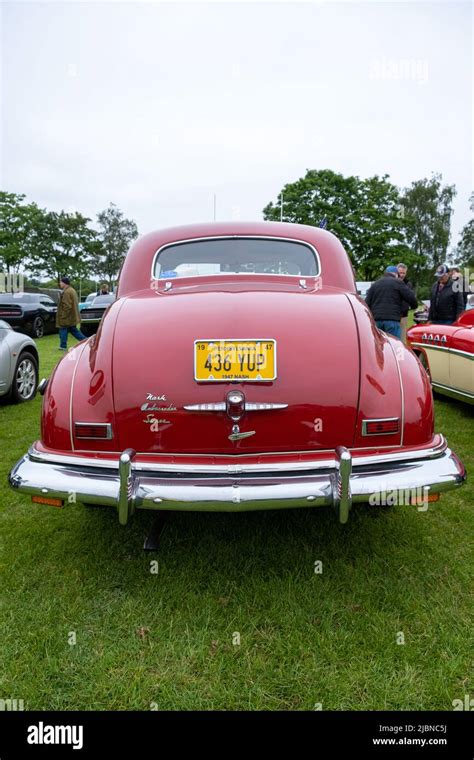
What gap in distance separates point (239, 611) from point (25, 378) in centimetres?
495

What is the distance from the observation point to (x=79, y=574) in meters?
2.48

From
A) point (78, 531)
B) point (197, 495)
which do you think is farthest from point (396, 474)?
point (78, 531)

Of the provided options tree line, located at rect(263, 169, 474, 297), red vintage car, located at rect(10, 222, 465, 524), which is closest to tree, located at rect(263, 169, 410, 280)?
tree line, located at rect(263, 169, 474, 297)

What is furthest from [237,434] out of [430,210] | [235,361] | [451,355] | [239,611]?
[430,210]

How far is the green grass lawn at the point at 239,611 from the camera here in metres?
1.79

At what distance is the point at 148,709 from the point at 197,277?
2104mm

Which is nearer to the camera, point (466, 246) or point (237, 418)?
point (237, 418)

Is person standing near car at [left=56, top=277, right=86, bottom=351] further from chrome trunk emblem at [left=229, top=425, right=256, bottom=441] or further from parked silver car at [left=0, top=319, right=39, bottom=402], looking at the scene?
chrome trunk emblem at [left=229, top=425, right=256, bottom=441]

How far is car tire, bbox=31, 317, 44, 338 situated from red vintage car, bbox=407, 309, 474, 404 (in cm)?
1263

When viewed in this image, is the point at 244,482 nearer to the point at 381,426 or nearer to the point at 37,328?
the point at 381,426

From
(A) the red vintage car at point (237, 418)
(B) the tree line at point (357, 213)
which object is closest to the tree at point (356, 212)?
(B) the tree line at point (357, 213)

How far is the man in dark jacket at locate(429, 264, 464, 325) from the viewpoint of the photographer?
23.3 feet

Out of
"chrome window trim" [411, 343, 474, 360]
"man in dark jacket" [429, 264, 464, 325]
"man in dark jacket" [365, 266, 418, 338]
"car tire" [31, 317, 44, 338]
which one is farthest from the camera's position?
"car tire" [31, 317, 44, 338]

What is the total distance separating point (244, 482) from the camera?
1.99 m
